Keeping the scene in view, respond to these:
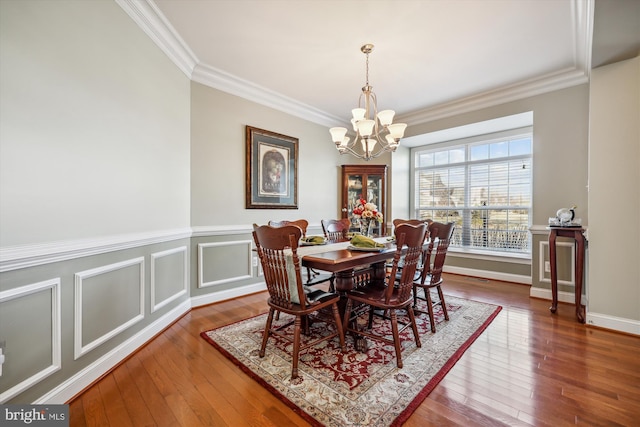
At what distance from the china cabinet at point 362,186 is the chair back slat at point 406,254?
117 inches

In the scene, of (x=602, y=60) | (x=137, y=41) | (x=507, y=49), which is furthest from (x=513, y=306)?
(x=137, y=41)

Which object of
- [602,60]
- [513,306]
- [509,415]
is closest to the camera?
[509,415]

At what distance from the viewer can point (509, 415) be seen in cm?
146

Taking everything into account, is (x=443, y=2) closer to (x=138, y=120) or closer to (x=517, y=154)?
(x=138, y=120)

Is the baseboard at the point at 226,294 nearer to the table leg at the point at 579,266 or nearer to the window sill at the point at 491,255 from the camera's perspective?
the window sill at the point at 491,255

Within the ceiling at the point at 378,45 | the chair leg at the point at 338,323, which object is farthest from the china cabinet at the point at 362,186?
the chair leg at the point at 338,323

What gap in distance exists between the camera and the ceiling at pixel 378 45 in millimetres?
Answer: 2221

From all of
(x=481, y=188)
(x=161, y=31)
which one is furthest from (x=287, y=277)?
(x=481, y=188)

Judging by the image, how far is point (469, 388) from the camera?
169 centimetres

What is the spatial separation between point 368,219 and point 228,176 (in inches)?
79.1

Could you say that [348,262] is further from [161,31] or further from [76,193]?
[161,31]

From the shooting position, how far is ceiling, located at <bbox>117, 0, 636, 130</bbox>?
222 centimetres

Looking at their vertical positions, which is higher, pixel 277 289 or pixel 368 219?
pixel 368 219

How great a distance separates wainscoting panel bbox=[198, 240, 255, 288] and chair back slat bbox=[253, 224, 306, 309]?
5.42 ft
